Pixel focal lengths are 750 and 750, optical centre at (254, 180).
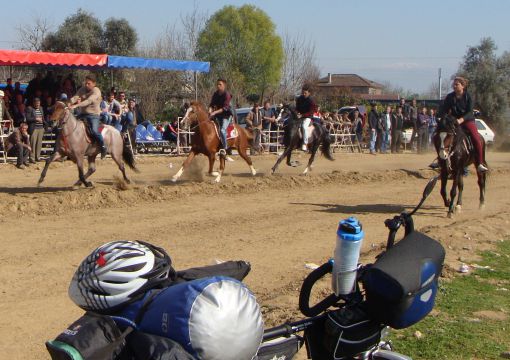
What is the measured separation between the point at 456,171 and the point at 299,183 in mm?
5118

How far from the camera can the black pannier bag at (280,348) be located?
3.26 m

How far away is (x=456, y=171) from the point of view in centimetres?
1451

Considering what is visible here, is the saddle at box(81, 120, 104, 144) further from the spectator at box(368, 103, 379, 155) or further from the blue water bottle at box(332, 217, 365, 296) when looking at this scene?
the spectator at box(368, 103, 379, 155)

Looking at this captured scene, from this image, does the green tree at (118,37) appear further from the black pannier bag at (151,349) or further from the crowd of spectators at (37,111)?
the black pannier bag at (151,349)

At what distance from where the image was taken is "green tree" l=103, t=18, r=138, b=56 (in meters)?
46.7

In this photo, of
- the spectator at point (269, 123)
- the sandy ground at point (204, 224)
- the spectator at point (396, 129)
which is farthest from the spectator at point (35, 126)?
the spectator at point (396, 129)

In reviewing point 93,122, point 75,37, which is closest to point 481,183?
point 93,122

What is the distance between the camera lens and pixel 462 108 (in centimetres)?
1431

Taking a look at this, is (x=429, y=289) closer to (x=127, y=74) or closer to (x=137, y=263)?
(x=137, y=263)

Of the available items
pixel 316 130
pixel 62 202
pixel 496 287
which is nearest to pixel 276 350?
pixel 496 287

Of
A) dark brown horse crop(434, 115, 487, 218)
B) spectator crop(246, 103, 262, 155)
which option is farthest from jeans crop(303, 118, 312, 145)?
spectator crop(246, 103, 262, 155)

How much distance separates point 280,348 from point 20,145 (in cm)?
1905

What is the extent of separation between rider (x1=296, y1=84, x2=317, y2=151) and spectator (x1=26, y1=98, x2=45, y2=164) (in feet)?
24.6

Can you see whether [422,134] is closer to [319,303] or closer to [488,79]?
[488,79]
